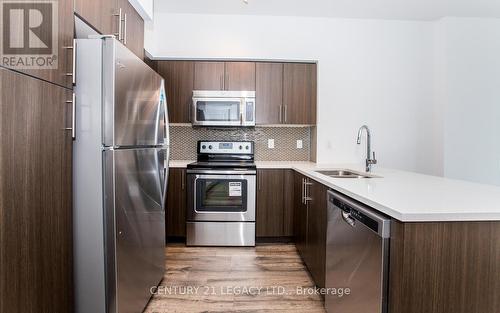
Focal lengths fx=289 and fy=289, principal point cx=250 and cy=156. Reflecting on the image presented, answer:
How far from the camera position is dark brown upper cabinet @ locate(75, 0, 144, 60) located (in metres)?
1.62

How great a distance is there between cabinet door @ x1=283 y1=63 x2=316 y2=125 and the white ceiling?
0.60m

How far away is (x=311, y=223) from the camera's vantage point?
234 cm

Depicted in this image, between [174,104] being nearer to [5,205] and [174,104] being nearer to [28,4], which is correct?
[28,4]

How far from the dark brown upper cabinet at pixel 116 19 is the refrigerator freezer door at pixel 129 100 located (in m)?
0.29

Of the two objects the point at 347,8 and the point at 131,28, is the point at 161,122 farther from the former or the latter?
the point at 347,8

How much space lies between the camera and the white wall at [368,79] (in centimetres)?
338

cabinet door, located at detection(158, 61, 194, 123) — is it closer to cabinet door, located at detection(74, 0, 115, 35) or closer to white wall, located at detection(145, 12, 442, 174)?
white wall, located at detection(145, 12, 442, 174)

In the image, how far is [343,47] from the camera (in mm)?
3412

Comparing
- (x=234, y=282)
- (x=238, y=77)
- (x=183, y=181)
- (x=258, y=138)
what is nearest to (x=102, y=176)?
(x=234, y=282)

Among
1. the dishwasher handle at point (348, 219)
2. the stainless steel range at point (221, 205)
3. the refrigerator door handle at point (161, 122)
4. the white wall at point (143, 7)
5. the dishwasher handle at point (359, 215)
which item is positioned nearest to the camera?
the dishwasher handle at point (359, 215)

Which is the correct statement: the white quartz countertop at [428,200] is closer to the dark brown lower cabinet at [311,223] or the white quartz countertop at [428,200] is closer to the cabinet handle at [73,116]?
the dark brown lower cabinet at [311,223]

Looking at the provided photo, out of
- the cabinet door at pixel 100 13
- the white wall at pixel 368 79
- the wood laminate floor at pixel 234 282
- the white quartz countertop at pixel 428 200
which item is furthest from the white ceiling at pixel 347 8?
the wood laminate floor at pixel 234 282

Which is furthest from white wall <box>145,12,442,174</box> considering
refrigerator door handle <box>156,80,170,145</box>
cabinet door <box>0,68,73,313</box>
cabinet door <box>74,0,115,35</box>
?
cabinet door <box>0,68,73,313</box>

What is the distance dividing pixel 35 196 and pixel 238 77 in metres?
2.52
